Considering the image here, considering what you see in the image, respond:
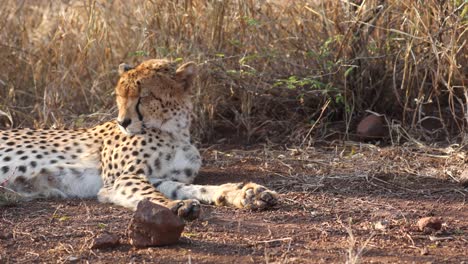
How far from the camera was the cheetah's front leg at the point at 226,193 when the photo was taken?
13.1ft

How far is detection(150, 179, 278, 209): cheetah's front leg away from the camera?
13.1 ft

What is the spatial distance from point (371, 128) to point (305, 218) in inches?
64.5

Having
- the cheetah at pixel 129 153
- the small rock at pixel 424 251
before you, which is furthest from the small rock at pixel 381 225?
the cheetah at pixel 129 153

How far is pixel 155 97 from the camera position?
181 inches

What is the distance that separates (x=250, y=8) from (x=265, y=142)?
0.90m

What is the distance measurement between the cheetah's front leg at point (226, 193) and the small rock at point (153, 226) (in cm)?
74

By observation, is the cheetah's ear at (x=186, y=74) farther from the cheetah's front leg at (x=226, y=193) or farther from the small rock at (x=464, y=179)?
the small rock at (x=464, y=179)

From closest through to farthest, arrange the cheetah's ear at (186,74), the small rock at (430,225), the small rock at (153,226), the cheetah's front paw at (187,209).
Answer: the small rock at (153,226) → the small rock at (430,225) → the cheetah's front paw at (187,209) → the cheetah's ear at (186,74)

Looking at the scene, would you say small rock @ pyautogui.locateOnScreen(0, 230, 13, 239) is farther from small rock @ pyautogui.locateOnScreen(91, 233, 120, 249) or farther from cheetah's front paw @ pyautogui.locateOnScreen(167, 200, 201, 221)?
cheetah's front paw @ pyautogui.locateOnScreen(167, 200, 201, 221)

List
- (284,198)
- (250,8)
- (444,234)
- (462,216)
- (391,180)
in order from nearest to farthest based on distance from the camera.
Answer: (444,234) → (462,216) → (284,198) → (391,180) → (250,8)

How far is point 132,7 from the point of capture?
244 inches

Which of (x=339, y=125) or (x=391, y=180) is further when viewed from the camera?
(x=339, y=125)

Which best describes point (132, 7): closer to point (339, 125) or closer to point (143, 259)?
point (339, 125)

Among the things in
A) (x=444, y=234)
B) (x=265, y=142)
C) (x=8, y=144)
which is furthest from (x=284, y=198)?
(x=8, y=144)
